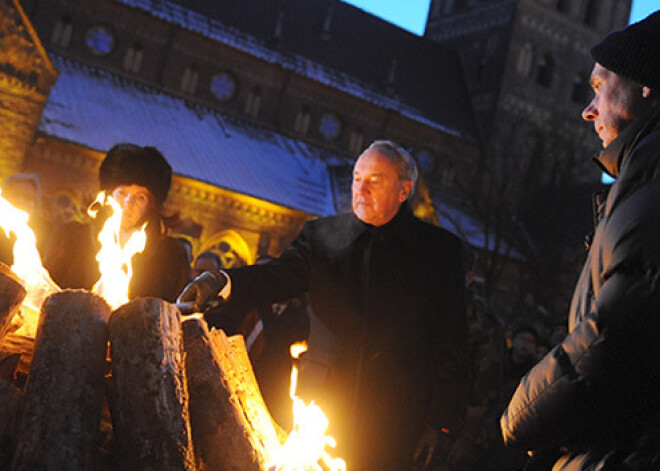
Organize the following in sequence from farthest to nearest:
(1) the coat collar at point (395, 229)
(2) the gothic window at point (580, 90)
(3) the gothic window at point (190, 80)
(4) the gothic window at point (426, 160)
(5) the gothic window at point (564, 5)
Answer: (5) the gothic window at point (564, 5), (2) the gothic window at point (580, 90), (4) the gothic window at point (426, 160), (3) the gothic window at point (190, 80), (1) the coat collar at point (395, 229)

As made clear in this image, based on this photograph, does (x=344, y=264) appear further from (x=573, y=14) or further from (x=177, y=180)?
Answer: (x=573, y=14)

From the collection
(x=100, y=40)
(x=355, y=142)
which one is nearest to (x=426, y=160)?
(x=355, y=142)

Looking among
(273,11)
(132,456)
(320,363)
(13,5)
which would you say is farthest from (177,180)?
(132,456)

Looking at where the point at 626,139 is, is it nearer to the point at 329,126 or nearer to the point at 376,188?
the point at 376,188

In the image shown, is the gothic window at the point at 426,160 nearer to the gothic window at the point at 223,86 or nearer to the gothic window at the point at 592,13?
the gothic window at the point at 223,86

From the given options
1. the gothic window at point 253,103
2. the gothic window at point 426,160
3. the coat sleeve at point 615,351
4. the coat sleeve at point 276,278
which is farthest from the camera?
the gothic window at point 426,160

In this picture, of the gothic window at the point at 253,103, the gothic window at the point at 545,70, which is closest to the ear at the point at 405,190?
the gothic window at the point at 253,103

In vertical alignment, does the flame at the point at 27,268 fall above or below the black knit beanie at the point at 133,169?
below

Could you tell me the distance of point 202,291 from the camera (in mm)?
3162

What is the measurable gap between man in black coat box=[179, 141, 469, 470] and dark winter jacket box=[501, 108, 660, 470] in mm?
1559

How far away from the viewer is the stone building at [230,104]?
18234 mm

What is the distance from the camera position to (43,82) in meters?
16.5

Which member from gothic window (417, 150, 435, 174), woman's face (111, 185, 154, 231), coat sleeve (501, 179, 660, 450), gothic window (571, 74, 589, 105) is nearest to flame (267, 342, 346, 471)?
coat sleeve (501, 179, 660, 450)

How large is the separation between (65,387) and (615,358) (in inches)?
68.7
